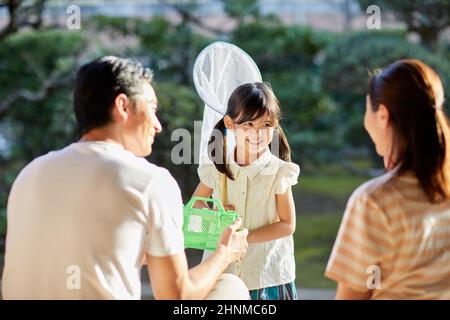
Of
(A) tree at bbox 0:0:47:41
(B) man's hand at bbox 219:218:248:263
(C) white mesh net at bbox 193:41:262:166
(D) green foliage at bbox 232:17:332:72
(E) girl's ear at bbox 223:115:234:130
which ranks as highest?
(A) tree at bbox 0:0:47:41

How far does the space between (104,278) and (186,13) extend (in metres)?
4.04

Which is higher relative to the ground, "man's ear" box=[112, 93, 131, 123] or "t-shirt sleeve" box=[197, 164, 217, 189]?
"man's ear" box=[112, 93, 131, 123]

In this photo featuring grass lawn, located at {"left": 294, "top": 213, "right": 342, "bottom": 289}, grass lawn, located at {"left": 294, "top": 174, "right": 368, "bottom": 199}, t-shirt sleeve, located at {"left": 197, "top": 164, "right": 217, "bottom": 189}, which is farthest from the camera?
grass lawn, located at {"left": 294, "top": 174, "right": 368, "bottom": 199}

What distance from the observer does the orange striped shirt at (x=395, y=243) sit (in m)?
1.45

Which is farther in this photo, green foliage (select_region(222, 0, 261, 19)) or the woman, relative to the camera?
green foliage (select_region(222, 0, 261, 19))

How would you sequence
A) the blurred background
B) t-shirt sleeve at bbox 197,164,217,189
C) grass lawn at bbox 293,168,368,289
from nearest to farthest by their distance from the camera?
t-shirt sleeve at bbox 197,164,217,189 → grass lawn at bbox 293,168,368,289 → the blurred background

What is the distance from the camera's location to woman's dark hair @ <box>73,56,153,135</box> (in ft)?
5.16

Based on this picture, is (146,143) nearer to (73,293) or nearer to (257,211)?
(73,293)

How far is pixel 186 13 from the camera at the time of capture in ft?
17.5

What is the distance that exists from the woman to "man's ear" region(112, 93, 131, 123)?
1.59 ft

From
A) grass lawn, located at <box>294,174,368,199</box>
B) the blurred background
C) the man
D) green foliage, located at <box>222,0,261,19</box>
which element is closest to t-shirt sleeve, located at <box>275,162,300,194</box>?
the man

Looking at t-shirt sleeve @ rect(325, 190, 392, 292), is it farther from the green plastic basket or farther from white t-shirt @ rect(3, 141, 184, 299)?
the green plastic basket

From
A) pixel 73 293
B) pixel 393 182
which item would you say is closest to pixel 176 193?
pixel 73 293

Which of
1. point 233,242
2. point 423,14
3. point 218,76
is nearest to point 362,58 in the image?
point 423,14
